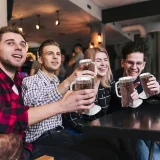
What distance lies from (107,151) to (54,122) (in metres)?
0.40

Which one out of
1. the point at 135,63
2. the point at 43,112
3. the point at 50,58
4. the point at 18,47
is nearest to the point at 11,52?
the point at 18,47

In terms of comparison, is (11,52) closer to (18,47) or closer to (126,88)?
(18,47)

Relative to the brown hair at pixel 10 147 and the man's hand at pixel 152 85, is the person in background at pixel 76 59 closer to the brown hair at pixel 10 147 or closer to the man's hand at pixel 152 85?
the man's hand at pixel 152 85

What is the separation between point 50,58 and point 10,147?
49.3 inches

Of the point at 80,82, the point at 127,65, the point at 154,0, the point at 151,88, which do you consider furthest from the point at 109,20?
the point at 80,82

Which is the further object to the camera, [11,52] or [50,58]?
[50,58]

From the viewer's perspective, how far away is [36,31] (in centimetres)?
959

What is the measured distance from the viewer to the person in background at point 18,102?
973mm

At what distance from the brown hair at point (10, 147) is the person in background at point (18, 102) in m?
0.06

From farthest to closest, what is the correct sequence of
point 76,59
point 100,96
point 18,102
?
point 76,59 → point 100,96 → point 18,102

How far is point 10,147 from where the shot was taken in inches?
36.4

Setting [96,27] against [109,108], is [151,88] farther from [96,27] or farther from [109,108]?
[96,27]

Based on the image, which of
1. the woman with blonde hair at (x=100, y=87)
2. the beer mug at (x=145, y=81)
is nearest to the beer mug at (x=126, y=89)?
the beer mug at (x=145, y=81)

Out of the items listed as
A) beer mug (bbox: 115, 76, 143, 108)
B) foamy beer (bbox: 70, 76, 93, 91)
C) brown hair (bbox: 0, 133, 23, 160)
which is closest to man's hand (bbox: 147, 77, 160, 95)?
beer mug (bbox: 115, 76, 143, 108)
